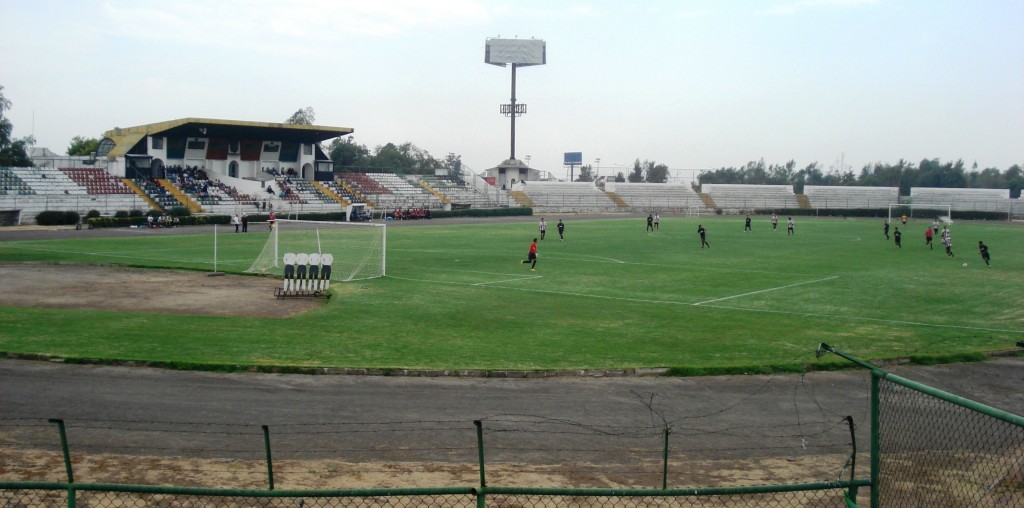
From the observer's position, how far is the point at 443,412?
45.8 feet

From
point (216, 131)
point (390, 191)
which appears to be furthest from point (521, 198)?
point (216, 131)

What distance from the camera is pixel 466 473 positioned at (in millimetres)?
10844

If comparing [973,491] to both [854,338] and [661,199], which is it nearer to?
[854,338]

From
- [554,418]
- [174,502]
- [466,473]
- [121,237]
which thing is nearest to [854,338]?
[554,418]

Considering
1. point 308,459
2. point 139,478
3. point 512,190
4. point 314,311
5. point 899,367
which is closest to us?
point 139,478

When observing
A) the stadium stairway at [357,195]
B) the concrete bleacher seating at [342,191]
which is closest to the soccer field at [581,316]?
the concrete bleacher seating at [342,191]

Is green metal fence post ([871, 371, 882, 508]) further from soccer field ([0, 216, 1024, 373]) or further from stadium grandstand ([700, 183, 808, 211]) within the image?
stadium grandstand ([700, 183, 808, 211])

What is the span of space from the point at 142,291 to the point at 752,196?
388ft

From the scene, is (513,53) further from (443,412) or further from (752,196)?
(443,412)

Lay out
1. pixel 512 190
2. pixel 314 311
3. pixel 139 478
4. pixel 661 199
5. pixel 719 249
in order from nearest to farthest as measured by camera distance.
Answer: pixel 139 478 < pixel 314 311 < pixel 719 249 < pixel 512 190 < pixel 661 199

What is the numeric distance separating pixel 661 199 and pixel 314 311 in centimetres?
11158

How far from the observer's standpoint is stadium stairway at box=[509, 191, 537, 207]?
116 m

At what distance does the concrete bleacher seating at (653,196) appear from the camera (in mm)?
129250

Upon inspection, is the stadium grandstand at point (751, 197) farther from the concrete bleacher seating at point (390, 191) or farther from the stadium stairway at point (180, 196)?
the stadium stairway at point (180, 196)
